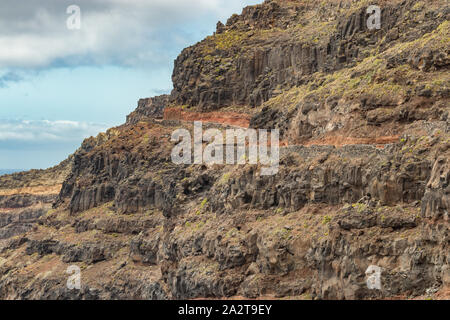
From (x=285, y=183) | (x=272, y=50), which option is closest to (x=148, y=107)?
(x=272, y=50)

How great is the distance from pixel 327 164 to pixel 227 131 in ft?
89.5

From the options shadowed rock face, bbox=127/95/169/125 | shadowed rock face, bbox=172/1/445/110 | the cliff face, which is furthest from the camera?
shadowed rock face, bbox=127/95/169/125

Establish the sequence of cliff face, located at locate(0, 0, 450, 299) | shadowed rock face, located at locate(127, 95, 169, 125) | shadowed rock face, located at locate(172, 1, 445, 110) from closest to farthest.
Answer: cliff face, located at locate(0, 0, 450, 299) < shadowed rock face, located at locate(172, 1, 445, 110) < shadowed rock face, located at locate(127, 95, 169, 125)

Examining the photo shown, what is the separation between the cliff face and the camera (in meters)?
39.0

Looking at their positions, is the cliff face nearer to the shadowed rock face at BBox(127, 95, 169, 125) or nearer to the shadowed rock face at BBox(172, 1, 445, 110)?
the shadowed rock face at BBox(172, 1, 445, 110)

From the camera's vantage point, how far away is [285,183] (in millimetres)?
50219

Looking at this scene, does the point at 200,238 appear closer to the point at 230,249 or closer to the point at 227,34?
the point at 230,249

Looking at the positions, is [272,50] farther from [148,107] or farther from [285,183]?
[148,107]

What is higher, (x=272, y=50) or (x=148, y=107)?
(x=148, y=107)

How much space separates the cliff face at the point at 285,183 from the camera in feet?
128

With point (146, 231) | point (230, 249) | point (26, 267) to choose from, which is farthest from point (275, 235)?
point (26, 267)

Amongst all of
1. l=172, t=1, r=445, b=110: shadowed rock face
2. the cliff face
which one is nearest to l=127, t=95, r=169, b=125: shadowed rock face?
the cliff face

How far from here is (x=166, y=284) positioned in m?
60.4

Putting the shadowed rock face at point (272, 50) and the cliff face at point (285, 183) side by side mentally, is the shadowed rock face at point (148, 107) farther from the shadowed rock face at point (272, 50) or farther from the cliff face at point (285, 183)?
the shadowed rock face at point (272, 50)
